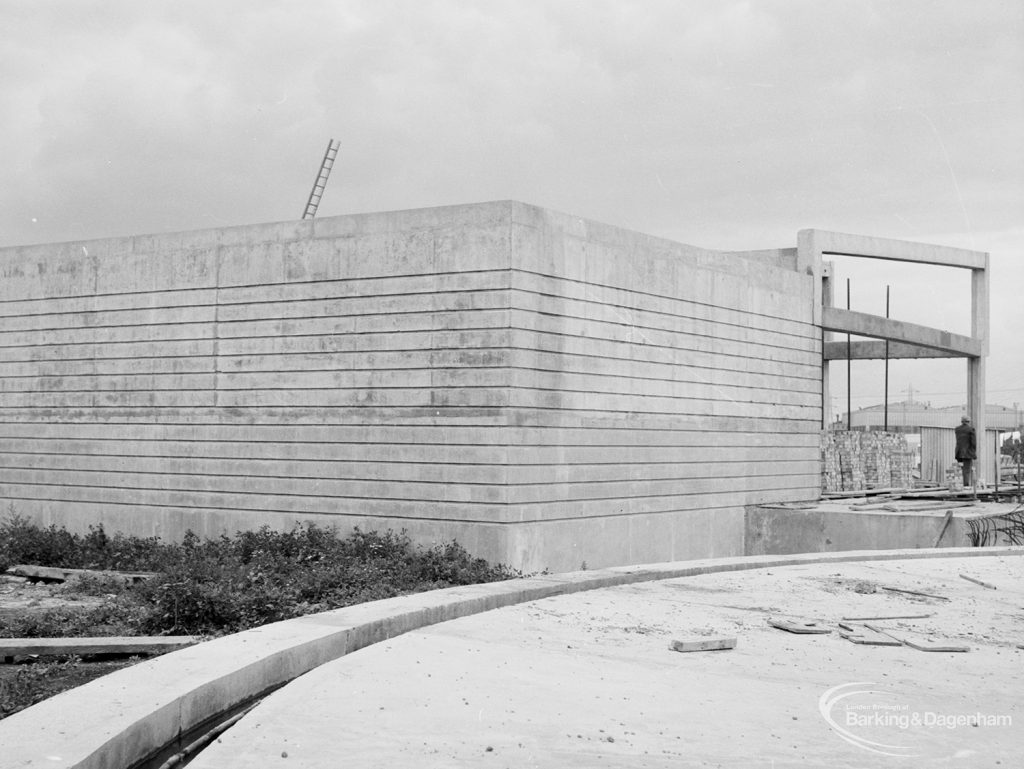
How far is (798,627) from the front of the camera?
1052 cm

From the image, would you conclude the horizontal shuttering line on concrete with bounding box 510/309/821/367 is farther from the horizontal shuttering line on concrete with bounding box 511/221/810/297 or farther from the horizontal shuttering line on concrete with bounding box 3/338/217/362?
the horizontal shuttering line on concrete with bounding box 3/338/217/362

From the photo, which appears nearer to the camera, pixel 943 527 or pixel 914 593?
pixel 914 593

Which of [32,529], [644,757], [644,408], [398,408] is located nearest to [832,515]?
[644,408]

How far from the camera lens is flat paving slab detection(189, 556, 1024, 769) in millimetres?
6344

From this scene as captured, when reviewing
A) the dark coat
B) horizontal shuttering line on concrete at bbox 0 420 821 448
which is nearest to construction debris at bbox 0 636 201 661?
horizontal shuttering line on concrete at bbox 0 420 821 448

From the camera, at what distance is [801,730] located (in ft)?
22.7

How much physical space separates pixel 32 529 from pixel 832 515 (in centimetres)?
1492

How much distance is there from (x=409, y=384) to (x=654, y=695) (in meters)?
11.5

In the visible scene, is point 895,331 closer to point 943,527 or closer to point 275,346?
point 943,527

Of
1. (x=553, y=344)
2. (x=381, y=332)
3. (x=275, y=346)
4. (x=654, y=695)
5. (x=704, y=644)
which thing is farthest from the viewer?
(x=275, y=346)

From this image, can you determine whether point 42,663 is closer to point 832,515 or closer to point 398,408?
point 398,408

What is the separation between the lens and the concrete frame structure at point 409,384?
18.3 meters

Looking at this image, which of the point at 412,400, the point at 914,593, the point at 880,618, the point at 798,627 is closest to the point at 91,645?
the point at 798,627

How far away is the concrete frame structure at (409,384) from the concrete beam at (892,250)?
8.14 ft
